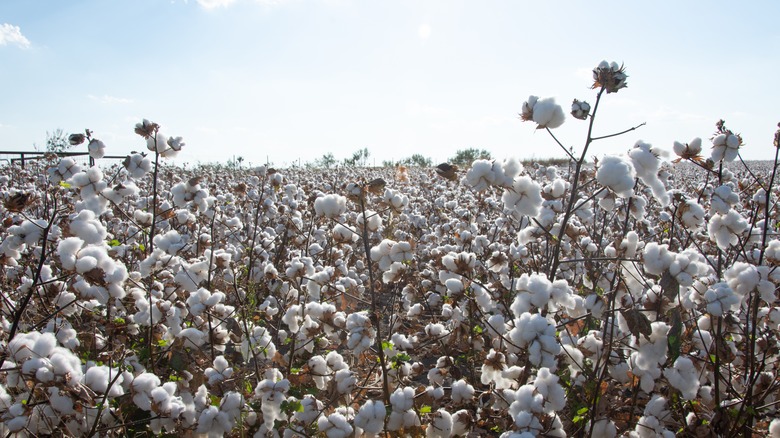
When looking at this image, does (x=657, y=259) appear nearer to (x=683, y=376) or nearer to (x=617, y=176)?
(x=617, y=176)

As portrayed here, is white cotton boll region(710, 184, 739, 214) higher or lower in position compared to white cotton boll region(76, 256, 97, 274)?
higher

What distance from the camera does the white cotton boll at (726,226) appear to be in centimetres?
242

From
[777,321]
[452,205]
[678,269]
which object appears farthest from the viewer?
[452,205]

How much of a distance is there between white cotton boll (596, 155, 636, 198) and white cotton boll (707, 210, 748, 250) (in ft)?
2.70

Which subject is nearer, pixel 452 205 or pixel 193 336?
pixel 193 336

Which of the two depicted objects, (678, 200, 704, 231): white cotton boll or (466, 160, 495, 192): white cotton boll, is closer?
(466, 160, 495, 192): white cotton boll

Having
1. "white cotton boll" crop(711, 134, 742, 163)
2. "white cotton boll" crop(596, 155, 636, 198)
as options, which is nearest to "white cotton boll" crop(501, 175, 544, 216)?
"white cotton boll" crop(596, 155, 636, 198)

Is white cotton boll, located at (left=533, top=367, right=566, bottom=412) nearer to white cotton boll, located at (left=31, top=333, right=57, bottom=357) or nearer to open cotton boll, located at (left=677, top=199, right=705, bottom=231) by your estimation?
open cotton boll, located at (left=677, top=199, right=705, bottom=231)

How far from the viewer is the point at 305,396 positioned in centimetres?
241

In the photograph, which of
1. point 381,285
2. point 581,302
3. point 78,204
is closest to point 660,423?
point 581,302

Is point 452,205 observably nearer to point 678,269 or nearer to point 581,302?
point 581,302

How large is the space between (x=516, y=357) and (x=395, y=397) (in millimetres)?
990

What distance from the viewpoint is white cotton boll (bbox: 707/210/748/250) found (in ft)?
7.93

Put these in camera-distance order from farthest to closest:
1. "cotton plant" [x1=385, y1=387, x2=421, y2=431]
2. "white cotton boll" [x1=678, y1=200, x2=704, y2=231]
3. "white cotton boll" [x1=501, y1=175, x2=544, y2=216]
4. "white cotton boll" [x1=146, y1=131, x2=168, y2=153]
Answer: "white cotton boll" [x1=146, y1=131, x2=168, y2=153]
"white cotton boll" [x1=678, y1=200, x2=704, y2=231]
"cotton plant" [x1=385, y1=387, x2=421, y2=431]
"white cotton boll" [x1=501, y1=175, x2=544, y2=216]
